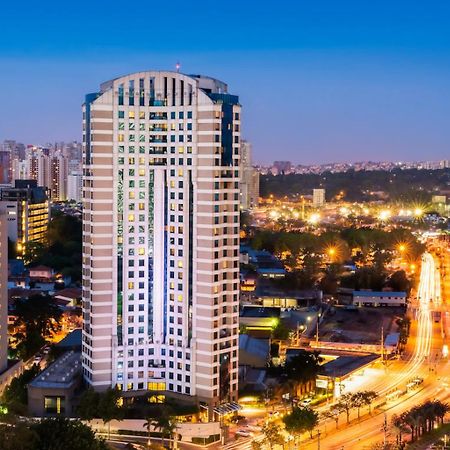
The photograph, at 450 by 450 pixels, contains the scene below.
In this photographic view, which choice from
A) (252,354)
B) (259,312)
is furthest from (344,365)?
(259,312)

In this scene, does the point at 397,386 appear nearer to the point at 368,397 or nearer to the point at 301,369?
the point at 368,397

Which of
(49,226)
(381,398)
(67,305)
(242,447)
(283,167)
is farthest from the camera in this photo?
(283,167)

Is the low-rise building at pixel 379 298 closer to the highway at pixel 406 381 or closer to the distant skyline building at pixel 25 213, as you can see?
the highway at pixel 406 381

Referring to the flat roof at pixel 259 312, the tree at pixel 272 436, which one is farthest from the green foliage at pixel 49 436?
the flat roof at pixel 259 312

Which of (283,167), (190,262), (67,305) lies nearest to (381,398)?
(190,262)

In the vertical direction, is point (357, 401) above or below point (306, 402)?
above

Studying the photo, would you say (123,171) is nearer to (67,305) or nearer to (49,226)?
(67,305)
